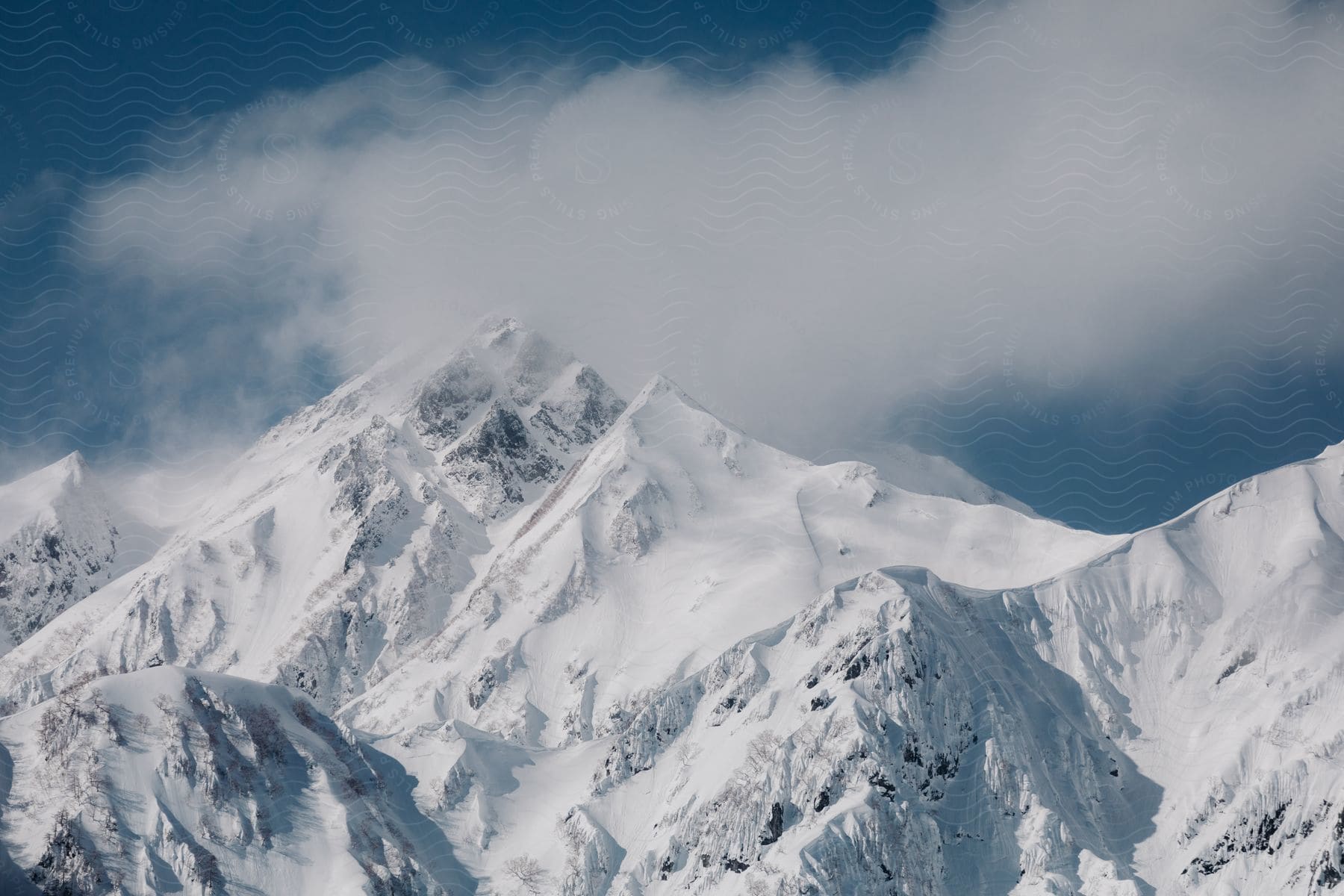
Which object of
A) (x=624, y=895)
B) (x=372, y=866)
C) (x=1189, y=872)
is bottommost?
(x=1189, y=872)

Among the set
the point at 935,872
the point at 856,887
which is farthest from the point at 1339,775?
the point at 856,887

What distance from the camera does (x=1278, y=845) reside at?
195 metres

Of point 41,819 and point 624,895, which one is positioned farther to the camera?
point 624,895

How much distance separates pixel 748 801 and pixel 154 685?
92.8 meters

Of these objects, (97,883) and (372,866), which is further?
(372,866)

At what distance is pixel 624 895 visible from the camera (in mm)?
198000

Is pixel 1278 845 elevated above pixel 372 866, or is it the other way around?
pixel 372 866

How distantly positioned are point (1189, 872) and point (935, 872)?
131ft

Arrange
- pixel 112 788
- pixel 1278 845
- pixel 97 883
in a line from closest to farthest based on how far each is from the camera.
→ pixel 97 883 < pixel 112 788 < pixel 1278 845

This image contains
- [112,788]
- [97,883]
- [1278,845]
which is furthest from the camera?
[1278,845]

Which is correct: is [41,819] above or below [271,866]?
Result: above

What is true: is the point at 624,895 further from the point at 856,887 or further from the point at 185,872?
the point at 185,872

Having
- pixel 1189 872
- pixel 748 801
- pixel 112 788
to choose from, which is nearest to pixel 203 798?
pixel 112 788

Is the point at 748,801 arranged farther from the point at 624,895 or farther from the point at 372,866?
the point at 372,866
